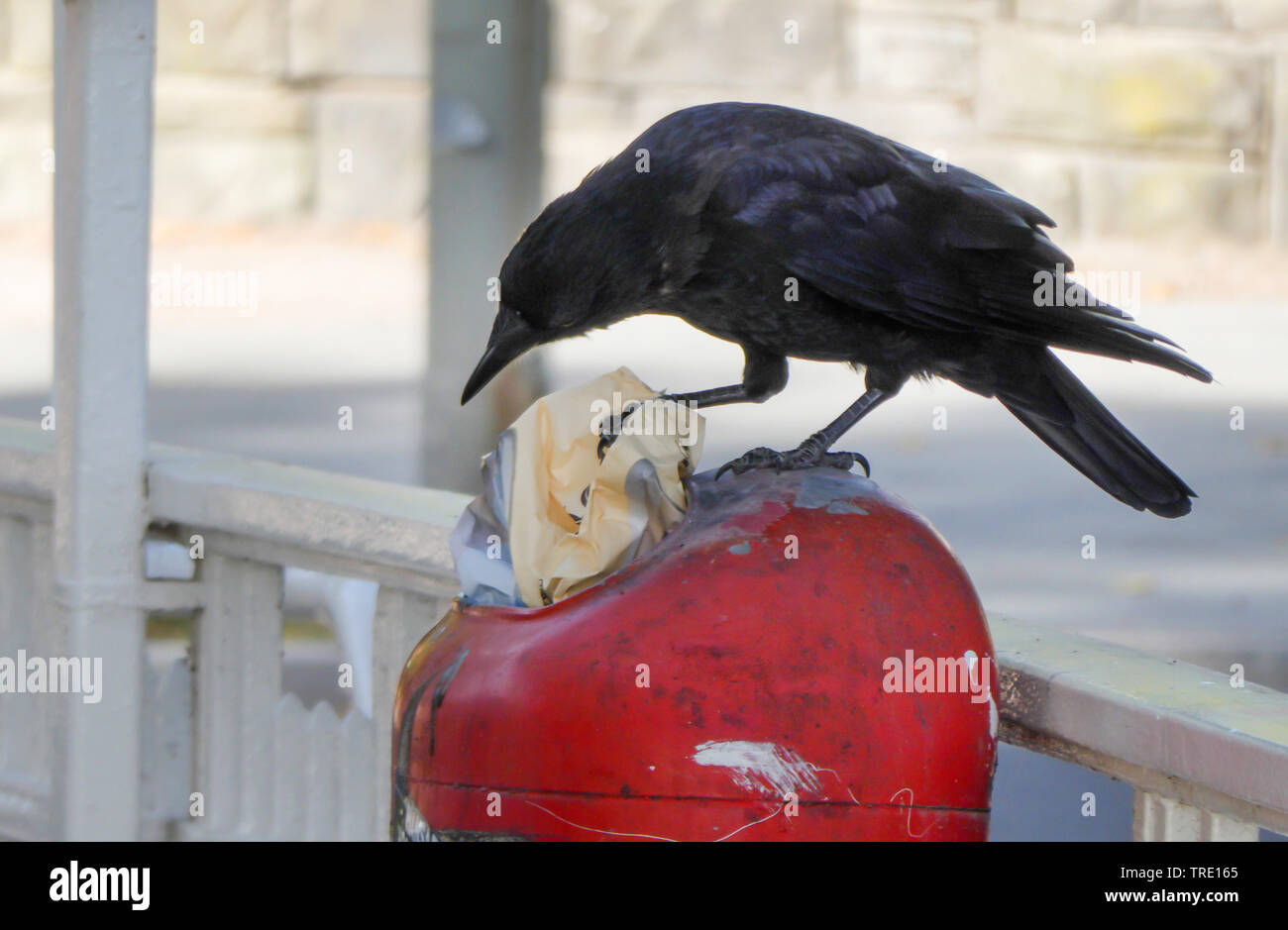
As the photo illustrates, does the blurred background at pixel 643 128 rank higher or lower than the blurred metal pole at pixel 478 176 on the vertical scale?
higher

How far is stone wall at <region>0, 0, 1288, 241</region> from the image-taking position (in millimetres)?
Result: 15594

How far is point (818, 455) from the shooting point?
106 inches

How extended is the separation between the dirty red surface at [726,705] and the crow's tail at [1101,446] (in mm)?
805

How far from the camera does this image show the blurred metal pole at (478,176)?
5117 mm

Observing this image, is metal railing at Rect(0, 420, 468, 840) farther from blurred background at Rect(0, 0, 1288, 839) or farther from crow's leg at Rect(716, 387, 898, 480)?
blurred background at Rect(0, 0, 1288, 839)

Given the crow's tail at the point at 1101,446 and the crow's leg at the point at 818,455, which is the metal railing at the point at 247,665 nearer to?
the crow's leg at the point at 818,455

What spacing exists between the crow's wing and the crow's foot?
0.23m

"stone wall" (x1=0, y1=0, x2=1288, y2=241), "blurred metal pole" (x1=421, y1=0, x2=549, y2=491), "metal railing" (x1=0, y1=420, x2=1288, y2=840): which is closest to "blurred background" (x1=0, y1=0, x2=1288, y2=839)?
"stone wall" (x1=0, y1=0, x2=1288, y2=241)

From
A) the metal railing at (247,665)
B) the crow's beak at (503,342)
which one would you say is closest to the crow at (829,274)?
the crow's beak at (503,342)

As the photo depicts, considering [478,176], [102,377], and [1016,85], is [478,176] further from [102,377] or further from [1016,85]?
[1016,85]

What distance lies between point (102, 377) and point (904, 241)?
4.92ft

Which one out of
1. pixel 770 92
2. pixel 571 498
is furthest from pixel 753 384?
pixel 770 92

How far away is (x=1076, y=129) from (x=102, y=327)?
45.3ft
